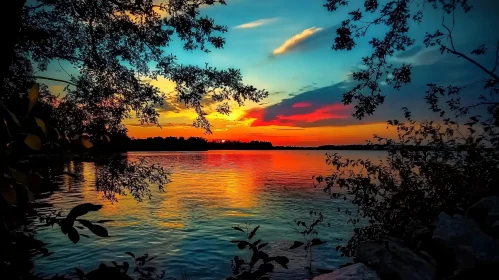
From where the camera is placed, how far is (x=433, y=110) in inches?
469

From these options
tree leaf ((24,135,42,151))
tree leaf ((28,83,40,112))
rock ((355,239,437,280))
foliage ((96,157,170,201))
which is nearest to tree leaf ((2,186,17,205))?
tree leaf ((24,135,42,151))

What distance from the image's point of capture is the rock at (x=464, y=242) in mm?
5758

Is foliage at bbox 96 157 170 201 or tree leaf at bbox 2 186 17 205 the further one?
foliage at bbox 96 157 170 201

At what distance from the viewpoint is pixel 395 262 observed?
6.36 meters

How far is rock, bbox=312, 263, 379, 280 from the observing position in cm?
614

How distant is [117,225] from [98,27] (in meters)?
17.4

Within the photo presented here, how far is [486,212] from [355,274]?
3098 mm

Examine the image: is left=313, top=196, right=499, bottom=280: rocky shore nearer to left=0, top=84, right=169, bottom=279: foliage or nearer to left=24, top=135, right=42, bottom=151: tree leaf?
left=0, top=84, right=169, bottom=279: foliage

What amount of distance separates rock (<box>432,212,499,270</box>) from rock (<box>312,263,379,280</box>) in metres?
1.48

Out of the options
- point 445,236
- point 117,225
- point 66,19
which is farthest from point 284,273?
point 117,225

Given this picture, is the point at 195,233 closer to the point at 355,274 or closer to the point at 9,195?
the point at 355,274

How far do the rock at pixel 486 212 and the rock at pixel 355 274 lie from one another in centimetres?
256

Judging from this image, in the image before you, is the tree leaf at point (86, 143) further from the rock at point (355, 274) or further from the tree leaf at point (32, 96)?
the rock at point (355, 274)

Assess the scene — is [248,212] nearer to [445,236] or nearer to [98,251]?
A: [98,251]
